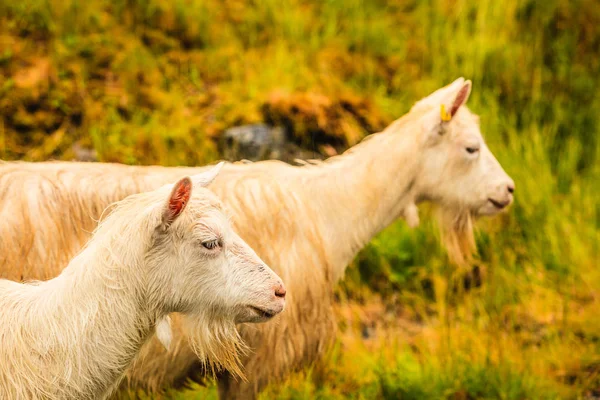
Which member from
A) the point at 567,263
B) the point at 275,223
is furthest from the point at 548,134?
the point at 275,223

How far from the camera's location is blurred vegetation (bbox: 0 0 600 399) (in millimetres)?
5727

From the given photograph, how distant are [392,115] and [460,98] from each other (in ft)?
9.45

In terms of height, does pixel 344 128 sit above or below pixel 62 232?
below

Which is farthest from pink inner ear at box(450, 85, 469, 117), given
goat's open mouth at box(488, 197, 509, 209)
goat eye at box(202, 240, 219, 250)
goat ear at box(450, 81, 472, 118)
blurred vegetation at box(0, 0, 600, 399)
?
goat eye at box(202, 240, 219, 250)

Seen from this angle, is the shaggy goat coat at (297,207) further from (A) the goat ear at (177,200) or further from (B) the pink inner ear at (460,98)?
(A) the goat ear at (177,200)

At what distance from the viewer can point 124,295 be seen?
130 inches

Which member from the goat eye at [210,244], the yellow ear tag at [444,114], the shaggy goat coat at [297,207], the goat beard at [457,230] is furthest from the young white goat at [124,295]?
the goat beard at [457,230]

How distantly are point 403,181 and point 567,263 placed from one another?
2.51 meters

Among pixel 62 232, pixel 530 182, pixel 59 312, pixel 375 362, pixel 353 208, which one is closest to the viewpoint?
pixel 59 312

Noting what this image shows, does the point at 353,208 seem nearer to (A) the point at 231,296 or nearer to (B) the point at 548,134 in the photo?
(A) the point at 231,296

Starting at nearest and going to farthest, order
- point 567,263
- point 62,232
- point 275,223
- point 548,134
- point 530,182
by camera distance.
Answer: point 62,232 < point 275,223 < point 567,263 < point 530,182 < point 548,134

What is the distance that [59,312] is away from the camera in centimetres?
329

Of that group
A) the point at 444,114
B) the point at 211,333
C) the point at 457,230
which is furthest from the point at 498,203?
the point at 211,333

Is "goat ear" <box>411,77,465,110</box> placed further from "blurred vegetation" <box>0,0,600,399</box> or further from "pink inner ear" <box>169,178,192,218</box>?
"pink inner ear" <box>169,178,192,218</box>
